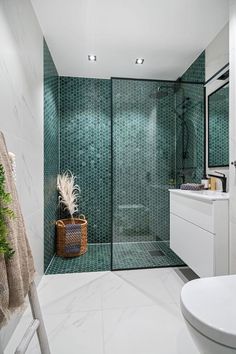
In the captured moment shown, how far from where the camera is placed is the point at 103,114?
3410 millimetres

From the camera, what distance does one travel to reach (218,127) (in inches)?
90.3

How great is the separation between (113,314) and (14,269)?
3.67ft

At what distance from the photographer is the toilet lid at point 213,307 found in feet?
2.64

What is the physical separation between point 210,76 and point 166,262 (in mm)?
2139

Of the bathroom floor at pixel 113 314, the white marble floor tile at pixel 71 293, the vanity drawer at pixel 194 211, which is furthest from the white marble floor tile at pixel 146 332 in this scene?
the vanity drawer at pixel 194 211

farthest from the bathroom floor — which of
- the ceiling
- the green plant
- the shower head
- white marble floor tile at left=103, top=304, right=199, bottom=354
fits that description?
the ceiling

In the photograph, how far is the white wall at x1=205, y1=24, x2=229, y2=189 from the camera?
2.14 meters

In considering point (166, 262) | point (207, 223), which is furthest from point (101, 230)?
point (207, 223)

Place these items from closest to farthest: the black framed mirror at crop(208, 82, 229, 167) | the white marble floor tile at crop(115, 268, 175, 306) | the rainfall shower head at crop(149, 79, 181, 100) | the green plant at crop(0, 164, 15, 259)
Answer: the green plant at crop(0, 164, 15, 259), the white marble floor tile at crop(115, 268, 175, 306), the black framed mirror at crop(208, 82, 229, 167), the rainfall shower head at crop(149, 79, 181, 100)

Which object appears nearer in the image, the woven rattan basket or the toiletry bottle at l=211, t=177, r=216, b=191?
the toiletry bottle at l=211, t=177, r=216, b=191

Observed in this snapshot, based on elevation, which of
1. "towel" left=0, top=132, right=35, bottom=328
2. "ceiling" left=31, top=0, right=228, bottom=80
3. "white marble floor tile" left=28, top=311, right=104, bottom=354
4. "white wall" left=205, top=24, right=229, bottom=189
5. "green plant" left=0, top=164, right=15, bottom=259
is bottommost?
"white marble floor tile" left=28, top=311, right=104, bottom=354

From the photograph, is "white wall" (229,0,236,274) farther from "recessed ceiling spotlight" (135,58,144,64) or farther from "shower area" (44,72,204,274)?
"recessed ceiling spotlight" (135,58,144,64)

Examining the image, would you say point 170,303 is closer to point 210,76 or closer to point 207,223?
point 207,223

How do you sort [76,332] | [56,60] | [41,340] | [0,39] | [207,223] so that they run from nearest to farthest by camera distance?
1. [41,340]
2. [0,39]
3. [76,332]
4. [207,223]
5. [56,60]
